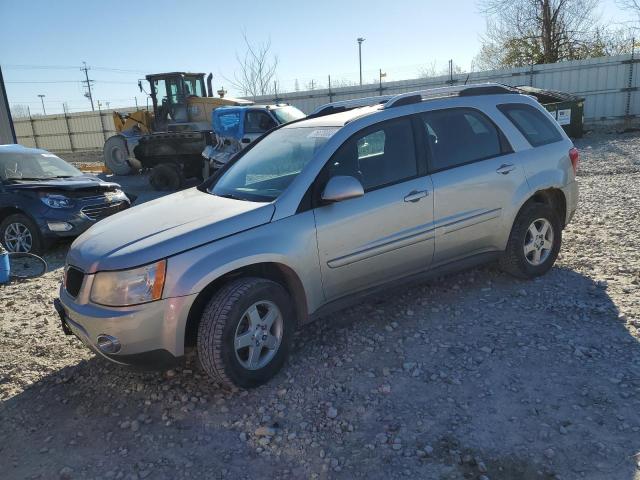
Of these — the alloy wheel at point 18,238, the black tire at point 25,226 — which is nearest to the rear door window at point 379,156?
the black tire at point 25,226

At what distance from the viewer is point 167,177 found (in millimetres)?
14102

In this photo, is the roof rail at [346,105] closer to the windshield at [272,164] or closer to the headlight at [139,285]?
the windshield at [272,164]

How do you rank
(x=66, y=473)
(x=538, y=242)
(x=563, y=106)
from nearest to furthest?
(x=66, y=473) → (x=538, y=242) → (x=563, y=106)

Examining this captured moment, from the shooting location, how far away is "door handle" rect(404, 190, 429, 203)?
3918 mm

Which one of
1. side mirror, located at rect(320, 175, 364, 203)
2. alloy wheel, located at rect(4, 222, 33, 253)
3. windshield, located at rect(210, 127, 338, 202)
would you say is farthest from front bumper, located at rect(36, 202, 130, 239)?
side mirror, located at rect(320, 175, 364, 203)

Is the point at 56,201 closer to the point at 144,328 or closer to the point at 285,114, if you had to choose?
the point at 144,328

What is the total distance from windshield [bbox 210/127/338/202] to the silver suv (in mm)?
17

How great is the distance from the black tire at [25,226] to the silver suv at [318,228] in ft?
11.8

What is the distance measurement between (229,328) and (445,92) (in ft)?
9.21

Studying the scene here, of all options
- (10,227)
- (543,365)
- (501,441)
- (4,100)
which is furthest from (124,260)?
(4,100)

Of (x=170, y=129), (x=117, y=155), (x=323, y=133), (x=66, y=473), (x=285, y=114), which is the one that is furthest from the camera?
(x=117, y=155)

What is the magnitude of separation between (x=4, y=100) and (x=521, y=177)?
15247mm

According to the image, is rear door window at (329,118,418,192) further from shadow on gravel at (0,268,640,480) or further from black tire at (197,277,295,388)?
shadow on gravel at (0,268,640,480)

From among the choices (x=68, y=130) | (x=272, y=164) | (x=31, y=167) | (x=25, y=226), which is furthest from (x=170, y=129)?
(x=68, y=130)
